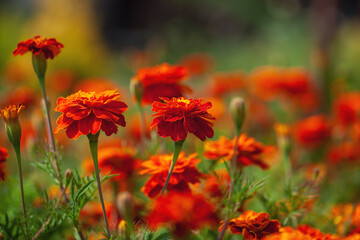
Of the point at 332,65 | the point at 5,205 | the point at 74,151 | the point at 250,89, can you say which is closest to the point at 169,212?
the point at 5,205

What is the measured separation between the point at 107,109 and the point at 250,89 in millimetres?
2350

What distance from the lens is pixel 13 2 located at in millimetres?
11883

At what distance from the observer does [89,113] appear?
828 millimetres

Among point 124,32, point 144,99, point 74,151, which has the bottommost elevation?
point 74,151

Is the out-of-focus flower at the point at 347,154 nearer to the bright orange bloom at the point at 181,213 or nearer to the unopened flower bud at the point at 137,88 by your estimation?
the unopened flower bud at the point at 137,88

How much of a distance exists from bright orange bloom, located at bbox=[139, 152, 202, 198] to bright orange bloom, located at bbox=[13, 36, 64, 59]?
0.35 m

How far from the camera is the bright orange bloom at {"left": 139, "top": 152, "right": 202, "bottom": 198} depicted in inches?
36.8

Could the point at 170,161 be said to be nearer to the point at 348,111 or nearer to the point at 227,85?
the point at 348,111

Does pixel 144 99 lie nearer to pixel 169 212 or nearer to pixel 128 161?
pixel 128 161

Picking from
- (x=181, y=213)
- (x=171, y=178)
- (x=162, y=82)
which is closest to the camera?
(x=181, y=213)

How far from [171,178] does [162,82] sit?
34 cm

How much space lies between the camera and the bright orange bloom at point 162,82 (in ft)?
3.84

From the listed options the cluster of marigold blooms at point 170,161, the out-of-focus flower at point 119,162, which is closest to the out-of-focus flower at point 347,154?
the cluster of marigold blooms at point 170,161

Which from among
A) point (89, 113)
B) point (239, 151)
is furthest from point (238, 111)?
point (89, 113)
